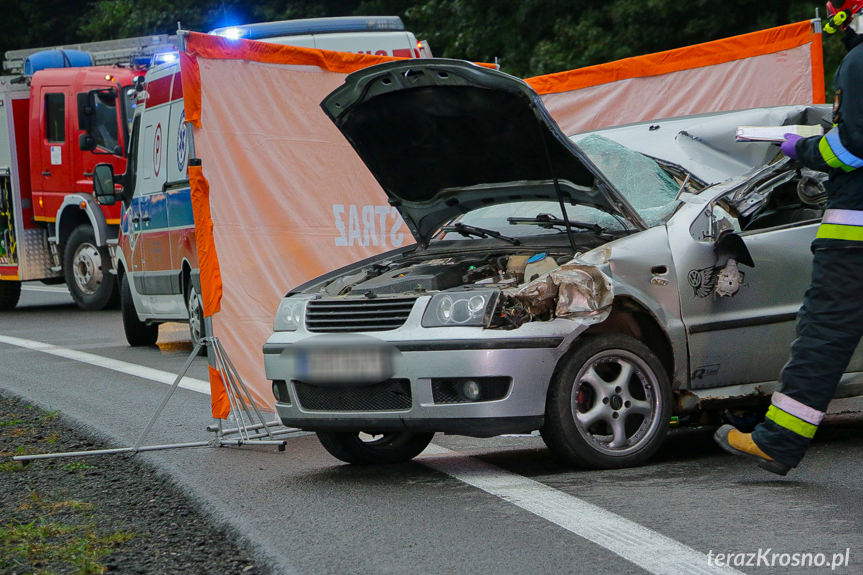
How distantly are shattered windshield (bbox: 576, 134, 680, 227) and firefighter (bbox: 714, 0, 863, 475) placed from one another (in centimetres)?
114

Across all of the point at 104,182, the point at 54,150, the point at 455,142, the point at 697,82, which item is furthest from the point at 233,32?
the point at 455,142

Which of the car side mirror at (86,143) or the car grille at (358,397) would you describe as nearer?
the car grille at (358,397)

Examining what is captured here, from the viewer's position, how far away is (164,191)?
11633 millimetres

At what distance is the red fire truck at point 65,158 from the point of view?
16906 mm

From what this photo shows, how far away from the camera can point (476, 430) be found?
18.6 ft

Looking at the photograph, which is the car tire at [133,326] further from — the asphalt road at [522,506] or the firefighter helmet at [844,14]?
the firefighter helmet at [844,14]

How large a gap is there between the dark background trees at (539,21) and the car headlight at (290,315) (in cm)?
991

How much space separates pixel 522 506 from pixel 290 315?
170cm

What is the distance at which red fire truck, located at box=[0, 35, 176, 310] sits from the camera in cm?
1691

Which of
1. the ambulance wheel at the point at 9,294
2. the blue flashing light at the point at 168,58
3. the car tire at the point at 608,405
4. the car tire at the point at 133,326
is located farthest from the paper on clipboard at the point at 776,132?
the ambulance wheel at the point at 9,294

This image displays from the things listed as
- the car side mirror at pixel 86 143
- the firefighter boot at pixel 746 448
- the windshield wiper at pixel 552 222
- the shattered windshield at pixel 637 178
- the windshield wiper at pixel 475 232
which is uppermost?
the car side mirror at pixel 86 143

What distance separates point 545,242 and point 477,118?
27.3 inches

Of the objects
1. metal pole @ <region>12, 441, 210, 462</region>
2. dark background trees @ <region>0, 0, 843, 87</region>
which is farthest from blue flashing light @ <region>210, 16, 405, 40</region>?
metal pole @ <region>12, 441, 210, 462</region>

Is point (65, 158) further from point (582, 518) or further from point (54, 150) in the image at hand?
point (582, 518)
